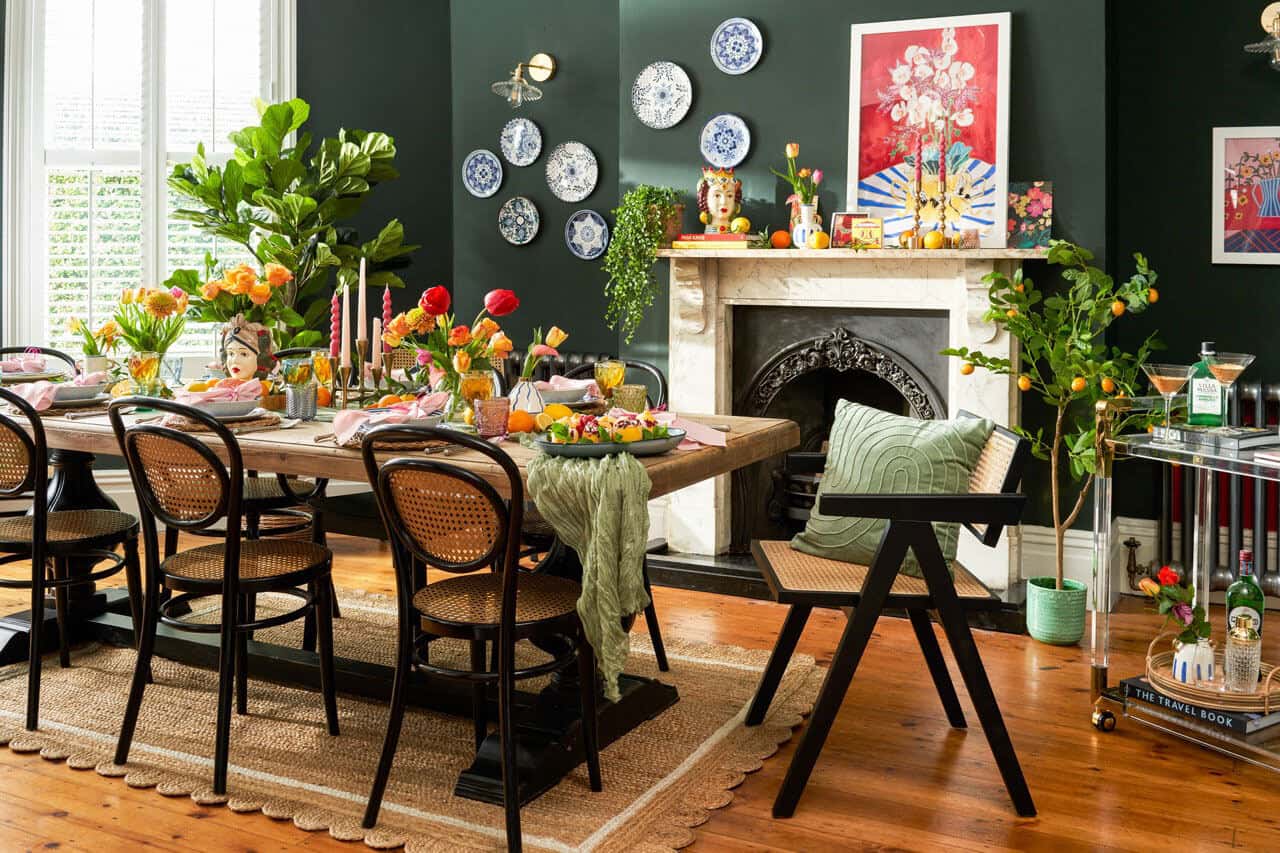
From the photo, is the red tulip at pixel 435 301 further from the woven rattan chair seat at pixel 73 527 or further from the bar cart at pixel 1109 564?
the bar cart at pixel 1109 564

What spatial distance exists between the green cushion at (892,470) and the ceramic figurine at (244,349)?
1623mm

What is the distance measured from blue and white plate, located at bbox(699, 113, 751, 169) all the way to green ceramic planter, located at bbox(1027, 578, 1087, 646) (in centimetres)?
207

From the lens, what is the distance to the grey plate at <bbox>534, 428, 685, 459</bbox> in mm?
2689

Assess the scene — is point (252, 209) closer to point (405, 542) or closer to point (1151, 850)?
point (405, 542)

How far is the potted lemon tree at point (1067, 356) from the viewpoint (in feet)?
13.4

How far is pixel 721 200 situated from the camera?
4.93 metres

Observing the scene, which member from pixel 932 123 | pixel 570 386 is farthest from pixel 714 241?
pixel 570 386

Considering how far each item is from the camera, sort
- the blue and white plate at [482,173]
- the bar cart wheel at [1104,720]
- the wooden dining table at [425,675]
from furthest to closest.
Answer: the blue and white plate at [482,173] → the bar cart wheel at [1104,720] → the wooden dining table at [425,675]

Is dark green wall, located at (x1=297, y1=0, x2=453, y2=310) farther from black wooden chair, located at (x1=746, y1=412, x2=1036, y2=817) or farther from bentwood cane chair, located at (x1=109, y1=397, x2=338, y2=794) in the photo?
black wooden chair, located at (x1=746, y1=412, x2=1036, y2=817)

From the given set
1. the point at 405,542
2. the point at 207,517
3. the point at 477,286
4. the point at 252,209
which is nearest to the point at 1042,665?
the point at 405,542

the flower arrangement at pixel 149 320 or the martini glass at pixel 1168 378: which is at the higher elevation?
the flower arrangement at pixel 149 320

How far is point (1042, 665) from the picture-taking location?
3949 millimetres

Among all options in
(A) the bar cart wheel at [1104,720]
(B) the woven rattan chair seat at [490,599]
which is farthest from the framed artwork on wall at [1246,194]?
(B) the woven rattan chair seat at [490,599]

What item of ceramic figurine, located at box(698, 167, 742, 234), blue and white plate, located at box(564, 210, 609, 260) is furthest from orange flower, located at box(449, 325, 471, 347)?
blue and white plate, located at box(564, 210, 609, 260)
